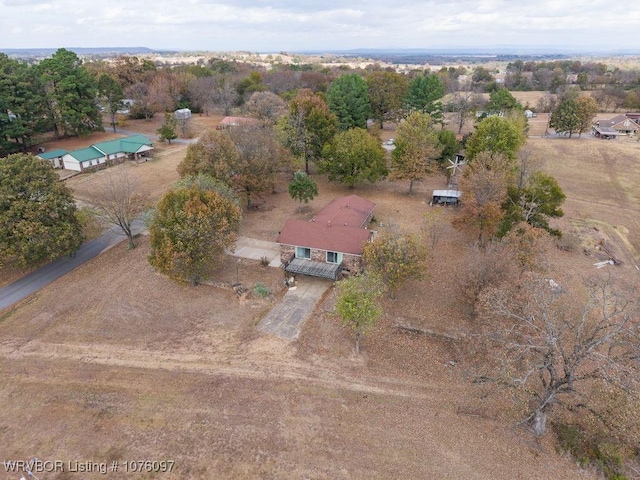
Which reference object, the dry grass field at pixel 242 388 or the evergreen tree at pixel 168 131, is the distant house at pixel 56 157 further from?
the dry grass field at pixel 242 388

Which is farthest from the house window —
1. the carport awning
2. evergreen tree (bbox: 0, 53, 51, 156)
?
evergreen tree (bbox: 0, 53, 51, 156)

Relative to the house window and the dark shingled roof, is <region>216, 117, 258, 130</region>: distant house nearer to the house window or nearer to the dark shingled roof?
the dark shingled roof

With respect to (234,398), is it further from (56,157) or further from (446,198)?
(56,157)

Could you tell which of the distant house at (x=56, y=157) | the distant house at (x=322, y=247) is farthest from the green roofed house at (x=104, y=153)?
the distant house at (x=322, y=247)

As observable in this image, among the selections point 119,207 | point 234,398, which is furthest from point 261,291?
point 119,207

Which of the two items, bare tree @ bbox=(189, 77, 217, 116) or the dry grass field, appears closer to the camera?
the dry grass field

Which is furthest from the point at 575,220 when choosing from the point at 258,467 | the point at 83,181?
the point at 83,181
